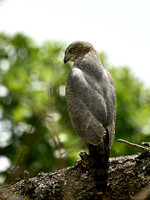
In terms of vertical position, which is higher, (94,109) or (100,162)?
(94,109)

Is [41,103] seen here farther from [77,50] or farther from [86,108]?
[86,108]

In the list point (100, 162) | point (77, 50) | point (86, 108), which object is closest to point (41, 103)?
point (77, 50)

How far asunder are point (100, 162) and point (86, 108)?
1.00 m

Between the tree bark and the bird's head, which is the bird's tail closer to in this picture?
the tree bark

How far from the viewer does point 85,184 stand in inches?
209

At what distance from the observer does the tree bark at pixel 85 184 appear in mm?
4957

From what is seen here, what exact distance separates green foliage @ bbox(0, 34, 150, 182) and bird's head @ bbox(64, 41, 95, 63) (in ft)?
1.19

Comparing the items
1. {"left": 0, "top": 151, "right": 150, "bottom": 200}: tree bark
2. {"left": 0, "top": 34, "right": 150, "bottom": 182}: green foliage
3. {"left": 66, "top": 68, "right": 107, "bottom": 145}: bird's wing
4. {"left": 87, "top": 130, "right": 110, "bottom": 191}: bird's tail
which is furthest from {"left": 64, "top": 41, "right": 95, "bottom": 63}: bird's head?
{"left": 0, "top": 151, "right": 150, "bottom": 200}: tree bark

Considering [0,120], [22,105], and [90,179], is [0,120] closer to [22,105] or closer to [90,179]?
[22,105]

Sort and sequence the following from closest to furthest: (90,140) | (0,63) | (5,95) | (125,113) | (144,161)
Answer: (144,161) → (90,140) → (125,113) → (5,95) → (0,63)

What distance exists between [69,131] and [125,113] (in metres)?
1.28

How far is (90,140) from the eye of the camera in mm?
5574

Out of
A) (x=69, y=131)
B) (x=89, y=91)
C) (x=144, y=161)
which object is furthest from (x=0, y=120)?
(x=144, y=161)

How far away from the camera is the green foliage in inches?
317
